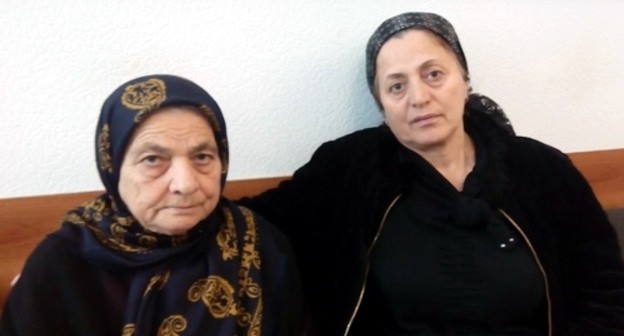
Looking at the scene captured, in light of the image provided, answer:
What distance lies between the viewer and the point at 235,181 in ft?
5.02

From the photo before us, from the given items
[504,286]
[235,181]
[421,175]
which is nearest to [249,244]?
[235,181]

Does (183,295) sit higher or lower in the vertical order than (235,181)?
lower

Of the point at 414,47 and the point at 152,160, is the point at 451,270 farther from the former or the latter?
the point at 152,160

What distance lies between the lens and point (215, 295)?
1.13 m

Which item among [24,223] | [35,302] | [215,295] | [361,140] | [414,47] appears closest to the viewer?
[35,302]

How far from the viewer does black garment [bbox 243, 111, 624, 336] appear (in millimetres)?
1449

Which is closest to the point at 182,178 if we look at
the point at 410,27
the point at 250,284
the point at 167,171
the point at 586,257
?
the point at 167,171

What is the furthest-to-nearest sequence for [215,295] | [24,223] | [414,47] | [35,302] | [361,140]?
[361,140] < [414,47] < [24,223] < [215,295] < [35,302]

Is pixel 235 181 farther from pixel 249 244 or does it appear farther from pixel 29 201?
pixel 29 201

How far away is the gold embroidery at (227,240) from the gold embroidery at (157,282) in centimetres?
11

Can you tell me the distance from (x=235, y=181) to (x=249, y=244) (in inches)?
13.1

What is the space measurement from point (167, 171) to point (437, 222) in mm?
642

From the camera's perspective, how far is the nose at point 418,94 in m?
1.41

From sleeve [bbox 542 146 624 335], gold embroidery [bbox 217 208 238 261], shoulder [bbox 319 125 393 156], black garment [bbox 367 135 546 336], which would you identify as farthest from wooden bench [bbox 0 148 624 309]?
sleeve [bbox 542 146 624 335]
